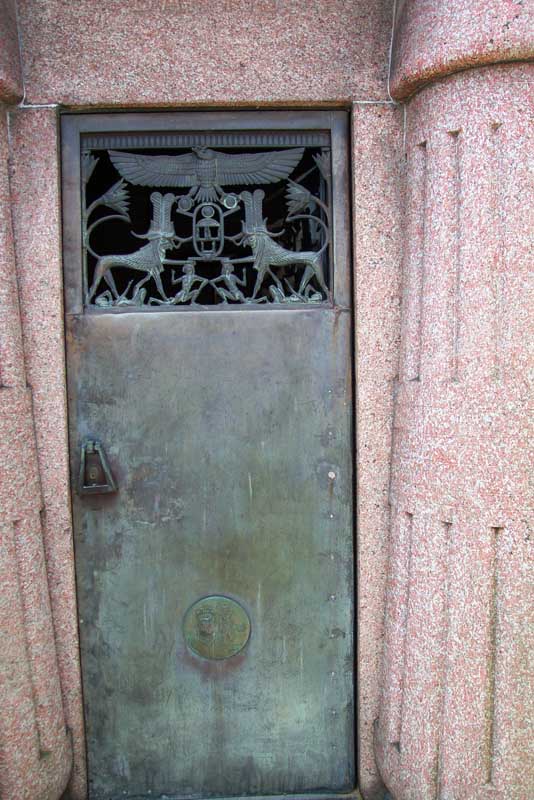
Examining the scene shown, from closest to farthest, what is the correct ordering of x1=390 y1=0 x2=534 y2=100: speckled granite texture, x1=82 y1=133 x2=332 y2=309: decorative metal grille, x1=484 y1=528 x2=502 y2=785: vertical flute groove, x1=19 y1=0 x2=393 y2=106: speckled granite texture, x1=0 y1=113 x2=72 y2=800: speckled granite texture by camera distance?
1. x1=390 y1=0 x2=534 y2=100: speckled granite texture
2. x1=484 y1=528 x2=502 y2=785: vertical flute groove
3. x1=0 y1=113 x2=72 y2=800: speckled granite texture
4. x1=19 y1=0 x2=393 y2=106: speckled granite texture
5. x1=82 y1=133 x2=332 y2=309: decorative metal grille

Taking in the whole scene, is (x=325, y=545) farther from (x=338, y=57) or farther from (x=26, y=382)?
(x=338, y=57)

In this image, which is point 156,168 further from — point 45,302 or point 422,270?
point 422,270

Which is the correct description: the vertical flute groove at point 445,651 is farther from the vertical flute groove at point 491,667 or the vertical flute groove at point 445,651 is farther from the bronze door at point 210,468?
the bronze door at point 210,468

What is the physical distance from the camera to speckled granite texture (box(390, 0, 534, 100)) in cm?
226

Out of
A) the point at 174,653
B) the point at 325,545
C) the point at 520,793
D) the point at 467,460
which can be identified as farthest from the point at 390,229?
the point at 520,793

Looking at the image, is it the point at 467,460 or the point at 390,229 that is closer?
the point at 467,460

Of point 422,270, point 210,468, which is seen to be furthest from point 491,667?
point 422,270

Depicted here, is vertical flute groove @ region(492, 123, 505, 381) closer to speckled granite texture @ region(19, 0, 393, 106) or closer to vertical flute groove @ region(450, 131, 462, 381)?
vertical flute groove @ region(450, 131, 462, 381)

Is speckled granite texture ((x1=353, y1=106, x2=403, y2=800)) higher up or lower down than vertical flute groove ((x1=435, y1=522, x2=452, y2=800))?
higher up

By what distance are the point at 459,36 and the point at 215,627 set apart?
2.61 meters

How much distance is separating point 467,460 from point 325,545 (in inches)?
30.8

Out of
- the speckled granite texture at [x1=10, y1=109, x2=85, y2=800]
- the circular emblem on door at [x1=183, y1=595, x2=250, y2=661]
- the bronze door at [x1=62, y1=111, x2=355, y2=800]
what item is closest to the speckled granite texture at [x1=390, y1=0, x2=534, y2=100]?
the bronze door at [x1=62, y1=111, x2=355, y2=800]

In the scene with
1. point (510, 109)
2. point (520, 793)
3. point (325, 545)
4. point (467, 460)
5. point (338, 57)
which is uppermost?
point (338, 57)

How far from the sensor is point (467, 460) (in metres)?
2.39
